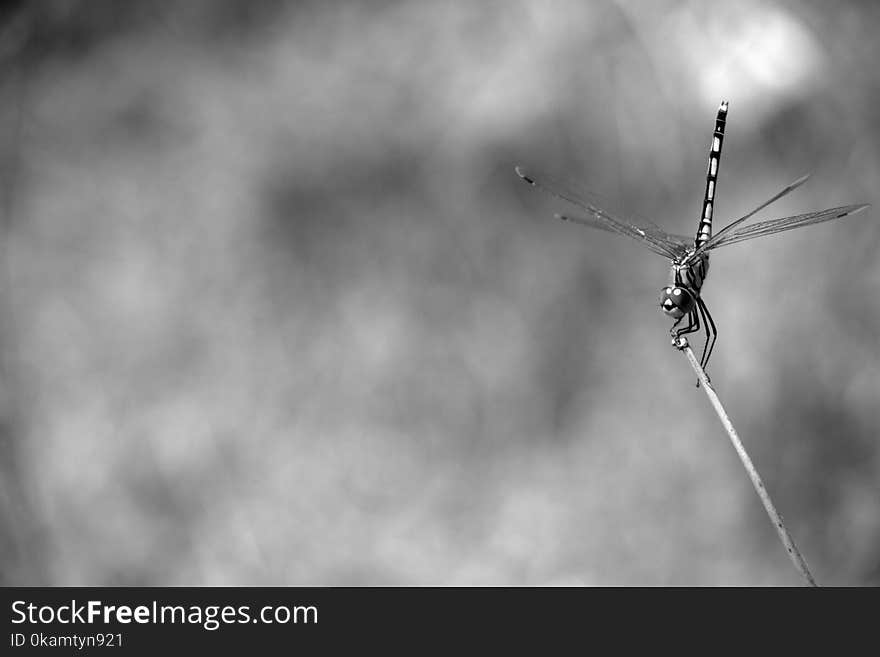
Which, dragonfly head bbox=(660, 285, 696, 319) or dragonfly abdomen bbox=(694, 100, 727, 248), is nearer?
dragonfly head bbox=(660, 285, 696, 319)

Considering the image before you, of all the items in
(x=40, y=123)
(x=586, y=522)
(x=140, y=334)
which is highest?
(x=40, y=123)

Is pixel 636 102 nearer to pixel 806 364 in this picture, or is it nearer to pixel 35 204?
pixel 806 364

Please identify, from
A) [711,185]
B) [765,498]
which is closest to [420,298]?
[711,185]

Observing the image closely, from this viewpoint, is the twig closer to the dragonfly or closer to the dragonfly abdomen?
the dragonfly

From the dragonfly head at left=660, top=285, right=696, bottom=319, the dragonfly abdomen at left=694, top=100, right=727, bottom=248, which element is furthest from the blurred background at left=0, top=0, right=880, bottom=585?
the dragonfly head at left=660, top=285, right=696, bottom=319

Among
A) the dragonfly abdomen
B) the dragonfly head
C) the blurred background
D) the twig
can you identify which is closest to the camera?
the twig

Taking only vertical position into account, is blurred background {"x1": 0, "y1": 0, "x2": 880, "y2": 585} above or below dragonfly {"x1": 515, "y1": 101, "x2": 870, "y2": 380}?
above

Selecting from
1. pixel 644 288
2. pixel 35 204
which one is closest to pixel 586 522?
pixel 644 288

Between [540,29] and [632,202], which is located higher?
[540,29]

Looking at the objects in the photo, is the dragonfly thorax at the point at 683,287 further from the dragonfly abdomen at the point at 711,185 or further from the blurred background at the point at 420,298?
the blurred background at the point at 420,298
